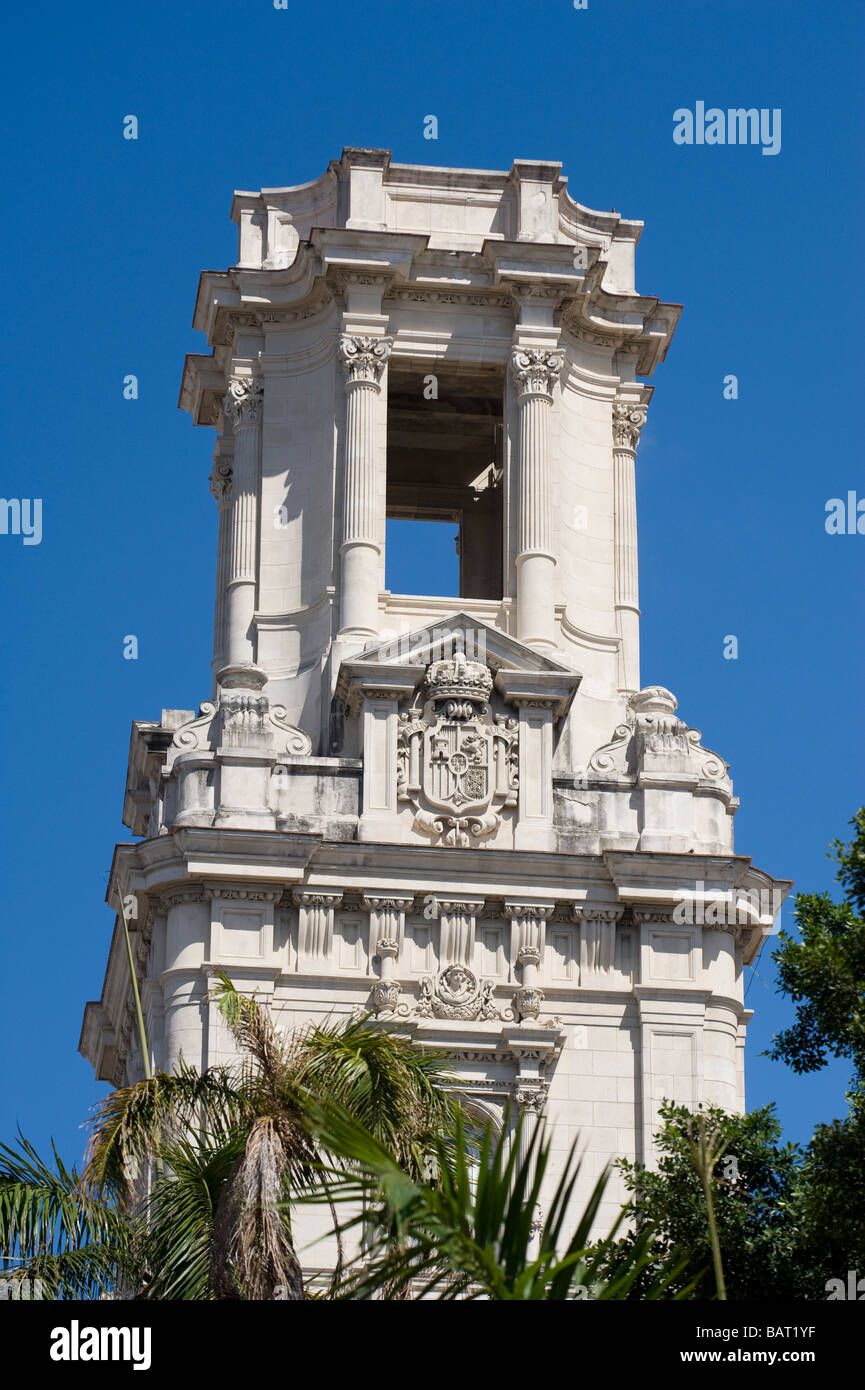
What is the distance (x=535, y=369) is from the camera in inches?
2227

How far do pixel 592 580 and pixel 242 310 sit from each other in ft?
26.1

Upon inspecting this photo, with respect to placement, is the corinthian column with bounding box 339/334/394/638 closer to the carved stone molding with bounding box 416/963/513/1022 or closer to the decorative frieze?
the decorative frieze

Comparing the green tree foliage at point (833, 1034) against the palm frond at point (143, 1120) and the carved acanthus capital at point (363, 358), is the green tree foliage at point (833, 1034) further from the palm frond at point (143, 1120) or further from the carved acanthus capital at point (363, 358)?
the carved acanthus capital at point (363, 358)

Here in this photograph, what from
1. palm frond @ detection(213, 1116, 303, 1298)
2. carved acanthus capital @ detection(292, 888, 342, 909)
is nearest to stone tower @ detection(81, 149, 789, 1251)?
carved acanthus capital @ detection(292, 888, 342, 909)

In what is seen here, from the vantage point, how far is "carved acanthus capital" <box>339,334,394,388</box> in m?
56.3

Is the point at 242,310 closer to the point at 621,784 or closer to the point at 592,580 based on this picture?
the point at 592,580

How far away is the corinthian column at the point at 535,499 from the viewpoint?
54656 mm

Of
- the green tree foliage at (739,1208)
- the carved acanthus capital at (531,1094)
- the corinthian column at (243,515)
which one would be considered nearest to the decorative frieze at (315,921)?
the carved acanthus capital at (531,1094)

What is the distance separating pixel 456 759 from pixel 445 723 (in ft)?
2.06

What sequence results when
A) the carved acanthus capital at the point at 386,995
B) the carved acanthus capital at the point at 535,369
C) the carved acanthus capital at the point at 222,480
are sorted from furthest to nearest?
the carved acanthus capital at the point at 222,480
the carved acanthus capital at the point at 535,369
the carved acanthus capital at the point at 386,995

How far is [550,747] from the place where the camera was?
52.2 meters

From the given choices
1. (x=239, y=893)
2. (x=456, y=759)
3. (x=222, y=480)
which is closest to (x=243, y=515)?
(x=222, y=480)

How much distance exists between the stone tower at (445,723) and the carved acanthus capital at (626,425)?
10 cm
